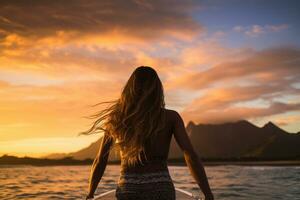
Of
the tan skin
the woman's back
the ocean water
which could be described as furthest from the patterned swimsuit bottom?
the ocean water

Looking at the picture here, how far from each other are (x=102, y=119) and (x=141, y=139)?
0.46 metres

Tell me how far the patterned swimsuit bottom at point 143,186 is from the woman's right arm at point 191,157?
0.26m

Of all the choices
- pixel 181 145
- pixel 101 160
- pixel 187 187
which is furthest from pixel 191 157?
pixel 187 187

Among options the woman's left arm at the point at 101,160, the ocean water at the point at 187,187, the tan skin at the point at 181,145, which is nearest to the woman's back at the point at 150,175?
the tan skin at the point at 181,145

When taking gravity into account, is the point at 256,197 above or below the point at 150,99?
below

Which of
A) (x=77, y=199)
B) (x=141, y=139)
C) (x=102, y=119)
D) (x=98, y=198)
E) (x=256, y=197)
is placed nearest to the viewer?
(x=141, y=139)

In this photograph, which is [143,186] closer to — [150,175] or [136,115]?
[150,175]

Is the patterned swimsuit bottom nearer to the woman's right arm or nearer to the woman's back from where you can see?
the woman's back

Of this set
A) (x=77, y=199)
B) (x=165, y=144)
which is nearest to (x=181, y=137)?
(x=165, y=144)

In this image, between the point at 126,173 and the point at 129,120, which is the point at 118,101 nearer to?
the point at 129,120

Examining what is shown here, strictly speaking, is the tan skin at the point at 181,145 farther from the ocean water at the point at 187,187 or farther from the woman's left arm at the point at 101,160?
the ocean water at the point at 187,187

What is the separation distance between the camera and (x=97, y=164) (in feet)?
13.1

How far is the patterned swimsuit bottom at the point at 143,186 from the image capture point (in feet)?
12.2

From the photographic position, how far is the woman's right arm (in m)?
3.75
